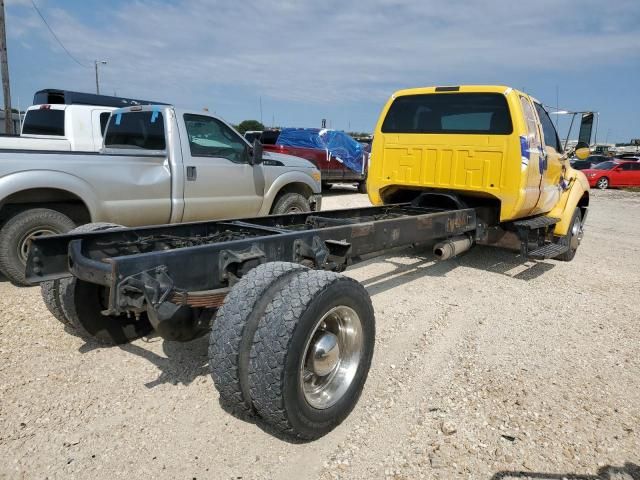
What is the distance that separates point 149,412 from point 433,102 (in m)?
4.96

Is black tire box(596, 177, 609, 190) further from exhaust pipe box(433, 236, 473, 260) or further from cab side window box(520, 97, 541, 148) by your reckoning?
exhaust pipe box(433, 236, 473, 260)

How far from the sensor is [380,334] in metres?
4.20

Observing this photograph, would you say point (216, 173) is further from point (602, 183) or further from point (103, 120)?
point (602, 183)

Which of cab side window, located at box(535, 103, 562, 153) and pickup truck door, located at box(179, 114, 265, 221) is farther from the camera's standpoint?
cab side window, located at box(535, 103, 562, 153)

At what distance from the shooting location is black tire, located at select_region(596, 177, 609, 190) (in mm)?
25062

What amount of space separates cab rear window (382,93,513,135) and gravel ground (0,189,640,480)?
214cm

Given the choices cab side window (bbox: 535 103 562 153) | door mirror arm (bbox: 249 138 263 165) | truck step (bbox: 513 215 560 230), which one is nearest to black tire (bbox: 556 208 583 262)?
truck step (bbox: 513 215 560 230)

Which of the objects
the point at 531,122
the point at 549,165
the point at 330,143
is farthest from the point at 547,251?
the point at 330,143

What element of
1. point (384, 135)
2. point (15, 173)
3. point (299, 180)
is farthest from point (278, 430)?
point (299, 180)

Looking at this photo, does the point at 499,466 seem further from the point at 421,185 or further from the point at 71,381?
the point at 421,185

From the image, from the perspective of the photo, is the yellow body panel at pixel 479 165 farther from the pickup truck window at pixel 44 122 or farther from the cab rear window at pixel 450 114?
the pickup truck window at pixel 44 122

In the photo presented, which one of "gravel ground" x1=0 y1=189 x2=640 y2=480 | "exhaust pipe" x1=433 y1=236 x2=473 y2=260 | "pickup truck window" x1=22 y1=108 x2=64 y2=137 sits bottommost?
"gravel ground" x1=0 y1=189 x2=640 y2=480

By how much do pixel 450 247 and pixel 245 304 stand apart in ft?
11.2

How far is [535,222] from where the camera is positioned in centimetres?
604
